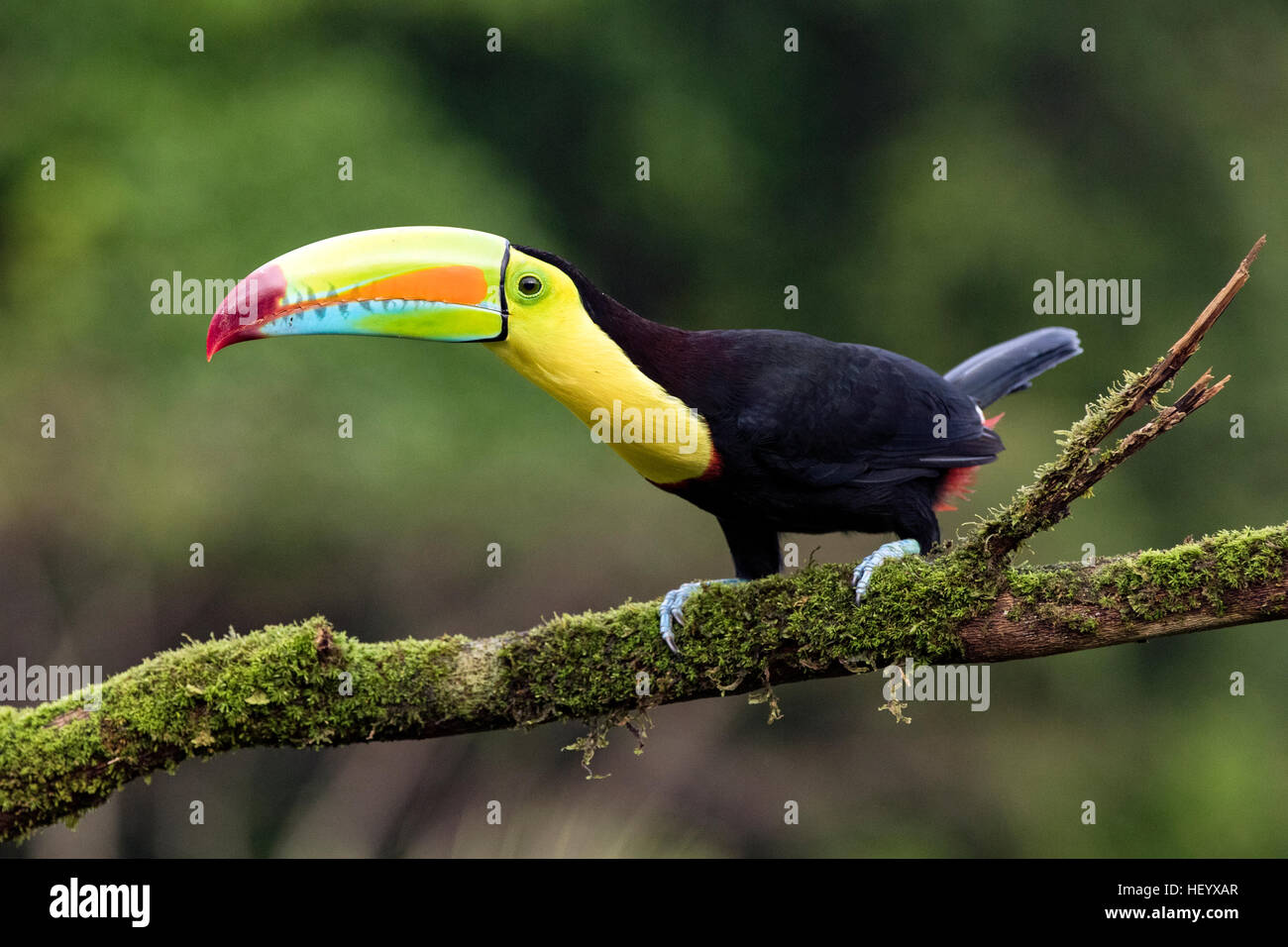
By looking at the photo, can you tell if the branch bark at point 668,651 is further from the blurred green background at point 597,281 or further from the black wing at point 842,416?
the blurred green background at point 597,281

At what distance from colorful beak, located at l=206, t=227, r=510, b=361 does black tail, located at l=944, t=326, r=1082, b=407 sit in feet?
5.50

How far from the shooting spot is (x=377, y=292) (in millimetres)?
3193

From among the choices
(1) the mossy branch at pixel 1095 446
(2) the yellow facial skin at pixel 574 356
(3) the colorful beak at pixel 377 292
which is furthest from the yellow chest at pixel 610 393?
(1) the mossy branch at pixel 1095 446

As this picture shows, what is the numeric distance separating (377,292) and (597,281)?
4741 millimetres

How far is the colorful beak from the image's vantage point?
3.17 m

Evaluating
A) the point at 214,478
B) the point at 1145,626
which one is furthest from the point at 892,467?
the point at 214,478

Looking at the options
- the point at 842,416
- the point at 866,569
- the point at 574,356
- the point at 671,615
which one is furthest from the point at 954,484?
the point at 574,356

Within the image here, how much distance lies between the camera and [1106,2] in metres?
8.07

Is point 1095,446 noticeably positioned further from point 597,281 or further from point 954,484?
point 597,281

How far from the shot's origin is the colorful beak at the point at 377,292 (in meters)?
3.17

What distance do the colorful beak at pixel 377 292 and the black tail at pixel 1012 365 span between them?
66.0 inches

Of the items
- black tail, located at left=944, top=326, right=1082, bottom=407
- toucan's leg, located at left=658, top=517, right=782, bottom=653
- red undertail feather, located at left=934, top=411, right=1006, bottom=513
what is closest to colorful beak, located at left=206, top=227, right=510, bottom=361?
toucan's leg, located at left=658, top=517, right=782, bottom=653

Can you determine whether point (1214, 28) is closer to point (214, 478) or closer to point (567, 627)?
point (214, 478)

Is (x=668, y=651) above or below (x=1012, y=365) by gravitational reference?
below
